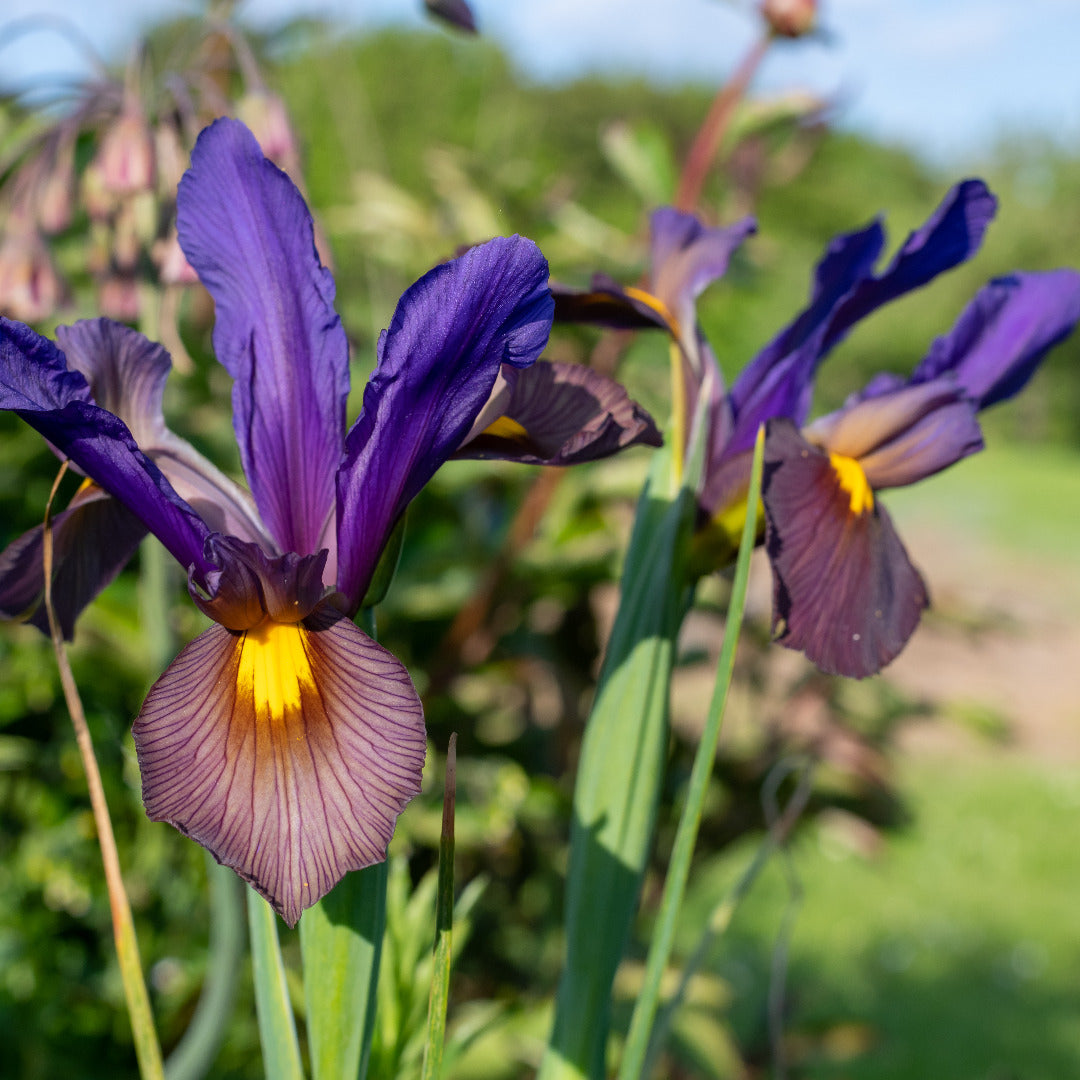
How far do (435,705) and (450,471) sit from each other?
0.94 ft

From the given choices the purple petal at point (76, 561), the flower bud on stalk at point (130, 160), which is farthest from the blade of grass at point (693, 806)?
the flower bud on stalk at point (130, 160)

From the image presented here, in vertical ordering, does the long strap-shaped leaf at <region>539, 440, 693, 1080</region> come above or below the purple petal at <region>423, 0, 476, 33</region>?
below

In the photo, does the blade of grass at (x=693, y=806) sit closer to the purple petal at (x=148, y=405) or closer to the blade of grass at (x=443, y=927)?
the blade of grass at (x=443, y=927)

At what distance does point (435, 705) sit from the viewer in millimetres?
1375

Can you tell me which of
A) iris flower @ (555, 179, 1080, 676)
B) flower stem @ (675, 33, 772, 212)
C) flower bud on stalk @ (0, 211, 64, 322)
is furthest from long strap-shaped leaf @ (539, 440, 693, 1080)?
flower stem @ (675, 33, 772, 212)

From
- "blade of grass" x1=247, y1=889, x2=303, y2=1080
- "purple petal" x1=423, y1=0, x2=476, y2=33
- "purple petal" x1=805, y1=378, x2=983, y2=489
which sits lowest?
"blade of grass" x1=247, y1=889, x2=303, y2=1080

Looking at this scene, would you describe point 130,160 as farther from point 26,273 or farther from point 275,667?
point 275,667

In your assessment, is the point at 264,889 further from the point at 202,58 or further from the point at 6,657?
the point at 6,657

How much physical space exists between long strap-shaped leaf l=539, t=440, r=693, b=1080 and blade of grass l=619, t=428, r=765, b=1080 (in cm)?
7

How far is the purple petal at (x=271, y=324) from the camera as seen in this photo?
19.1 inches

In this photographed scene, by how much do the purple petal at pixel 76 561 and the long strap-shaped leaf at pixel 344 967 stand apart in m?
0.14

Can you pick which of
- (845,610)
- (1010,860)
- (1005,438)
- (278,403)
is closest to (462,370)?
(278,403)

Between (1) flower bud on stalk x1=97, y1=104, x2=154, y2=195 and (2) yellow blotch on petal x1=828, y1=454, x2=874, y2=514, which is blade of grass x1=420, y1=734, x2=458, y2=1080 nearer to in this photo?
(2) yellow blotch on petal x1=828, y1=454, x2=874, y2=514

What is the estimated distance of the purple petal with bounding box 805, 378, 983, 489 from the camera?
604 millimetres
